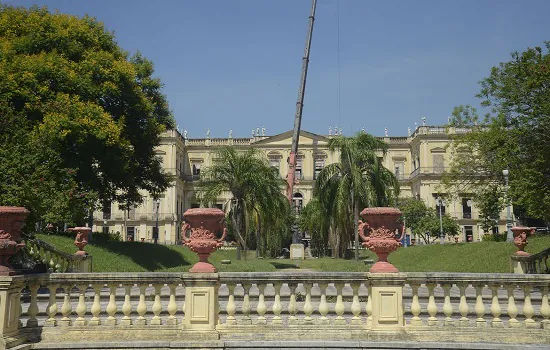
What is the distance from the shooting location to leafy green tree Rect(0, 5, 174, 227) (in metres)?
18.2

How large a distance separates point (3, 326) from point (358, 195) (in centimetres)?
2015

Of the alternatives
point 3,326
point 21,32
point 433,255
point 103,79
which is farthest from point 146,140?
point 3,326

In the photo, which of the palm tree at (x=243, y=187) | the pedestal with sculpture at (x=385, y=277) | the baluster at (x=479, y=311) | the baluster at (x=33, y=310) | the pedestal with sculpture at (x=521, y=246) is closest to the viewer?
the pedestal with sculpture at (x=385, y=277)

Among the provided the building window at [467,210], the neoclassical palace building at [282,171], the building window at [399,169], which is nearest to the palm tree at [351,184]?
the neoclassical palace building at [282,171]

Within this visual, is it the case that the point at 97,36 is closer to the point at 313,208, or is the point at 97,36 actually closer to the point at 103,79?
the point at 103,79

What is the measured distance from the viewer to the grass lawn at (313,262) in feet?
61.2

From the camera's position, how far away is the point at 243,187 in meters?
24.2

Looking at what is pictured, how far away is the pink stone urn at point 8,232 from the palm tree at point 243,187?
1694 cm

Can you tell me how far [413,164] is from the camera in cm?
6188

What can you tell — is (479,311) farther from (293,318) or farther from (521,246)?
(521,246)

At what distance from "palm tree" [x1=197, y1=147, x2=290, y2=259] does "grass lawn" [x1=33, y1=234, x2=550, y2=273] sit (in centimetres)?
227

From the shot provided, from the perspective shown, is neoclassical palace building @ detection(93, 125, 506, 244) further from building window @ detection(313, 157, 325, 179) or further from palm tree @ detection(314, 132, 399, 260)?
palm tree @ detection(314, 132, 399, 260)

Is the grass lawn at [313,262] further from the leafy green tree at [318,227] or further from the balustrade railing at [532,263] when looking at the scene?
the balustrade railing at [532,263]

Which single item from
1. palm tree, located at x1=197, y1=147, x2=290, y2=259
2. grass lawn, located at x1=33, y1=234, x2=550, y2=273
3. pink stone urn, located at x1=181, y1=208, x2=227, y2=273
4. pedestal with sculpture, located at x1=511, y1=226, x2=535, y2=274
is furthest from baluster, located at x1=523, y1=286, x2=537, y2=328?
palm tree, located at x1=197, y1=147, x2=290, y2=259
